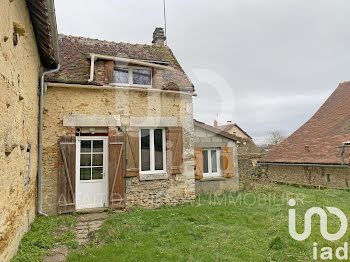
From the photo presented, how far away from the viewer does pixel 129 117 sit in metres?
7.86

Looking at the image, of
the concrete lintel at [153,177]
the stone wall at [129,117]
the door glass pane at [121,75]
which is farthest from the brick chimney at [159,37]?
the concrete lintel at [153,177]

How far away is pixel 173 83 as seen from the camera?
8734mm

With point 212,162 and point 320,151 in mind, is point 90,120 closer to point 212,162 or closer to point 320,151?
point 212,162

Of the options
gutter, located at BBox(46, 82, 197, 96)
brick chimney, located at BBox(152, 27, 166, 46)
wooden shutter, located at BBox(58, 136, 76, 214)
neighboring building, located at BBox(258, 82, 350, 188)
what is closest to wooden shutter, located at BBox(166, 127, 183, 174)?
gutter, located at BBox(46, 82, 197, 96)

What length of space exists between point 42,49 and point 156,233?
5172 millimetres

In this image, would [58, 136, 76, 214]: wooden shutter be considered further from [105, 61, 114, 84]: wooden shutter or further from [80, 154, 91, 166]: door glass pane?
[105, 61, 114, 84]: wooden shutter

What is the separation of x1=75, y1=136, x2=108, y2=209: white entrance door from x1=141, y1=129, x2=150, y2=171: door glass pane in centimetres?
111

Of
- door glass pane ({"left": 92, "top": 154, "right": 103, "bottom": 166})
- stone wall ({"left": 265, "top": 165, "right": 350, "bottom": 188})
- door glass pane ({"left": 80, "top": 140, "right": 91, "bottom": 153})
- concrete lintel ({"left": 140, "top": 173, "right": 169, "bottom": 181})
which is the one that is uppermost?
door glass pane ({"left": 80, "top": 140, "right": 91, "bottom": 153})

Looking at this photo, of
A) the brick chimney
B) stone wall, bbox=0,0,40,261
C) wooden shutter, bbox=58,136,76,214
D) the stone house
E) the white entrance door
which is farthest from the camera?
the brick chimney

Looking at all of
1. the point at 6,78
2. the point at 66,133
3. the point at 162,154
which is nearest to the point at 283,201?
the point at 162,154

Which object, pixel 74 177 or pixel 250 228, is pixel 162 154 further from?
pixel 250 228

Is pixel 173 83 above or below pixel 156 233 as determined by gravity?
above

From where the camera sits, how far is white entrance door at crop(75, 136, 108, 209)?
7.40 metres

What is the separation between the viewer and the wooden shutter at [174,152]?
819 centimetres
